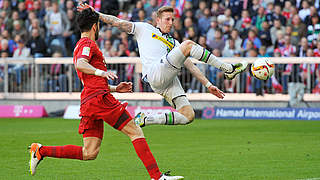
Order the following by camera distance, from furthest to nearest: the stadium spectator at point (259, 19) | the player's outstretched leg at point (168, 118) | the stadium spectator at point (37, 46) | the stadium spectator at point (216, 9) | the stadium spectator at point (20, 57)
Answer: the stadium spectator at point (37, 46) < the stadium spectator at point (20, 57) < the stadium spectator at point (216, 9) < the stadium spectator at point (259, 19) < the player's outstretched leg at point (168, 118)

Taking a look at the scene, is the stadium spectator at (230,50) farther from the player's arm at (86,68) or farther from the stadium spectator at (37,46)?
the player's arm at (86,68)

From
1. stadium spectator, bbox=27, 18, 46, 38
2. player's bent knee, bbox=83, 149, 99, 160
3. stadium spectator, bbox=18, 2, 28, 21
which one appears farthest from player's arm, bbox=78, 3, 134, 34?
stadium spectator, bbox=18, 2, 28, 21

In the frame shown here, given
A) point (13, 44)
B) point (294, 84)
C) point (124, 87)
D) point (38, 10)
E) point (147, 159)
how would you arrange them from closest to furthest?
point (147, 159)
point (124, 87)
point (294, 84)
point (13, 44)
point (38, 10)

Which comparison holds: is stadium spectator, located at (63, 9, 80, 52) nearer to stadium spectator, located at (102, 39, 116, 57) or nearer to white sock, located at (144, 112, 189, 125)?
stadium spectator, located at (102, 39, 116, 57)

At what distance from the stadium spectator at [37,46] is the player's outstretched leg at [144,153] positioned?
1733 centimetres

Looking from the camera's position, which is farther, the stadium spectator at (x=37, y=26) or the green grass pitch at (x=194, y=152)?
the stadium spectator at (x=37, y=26)

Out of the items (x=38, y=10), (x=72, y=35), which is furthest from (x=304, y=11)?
(x=38, y=10)

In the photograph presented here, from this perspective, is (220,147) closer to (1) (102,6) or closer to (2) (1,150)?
(2) (1,150)

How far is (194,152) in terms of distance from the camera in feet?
42.5

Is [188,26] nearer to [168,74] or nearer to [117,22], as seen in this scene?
[117,22]

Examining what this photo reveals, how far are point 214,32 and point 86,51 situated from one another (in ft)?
49.7

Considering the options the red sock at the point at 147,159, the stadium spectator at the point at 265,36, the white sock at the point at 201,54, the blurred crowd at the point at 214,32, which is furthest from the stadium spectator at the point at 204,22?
the red sock at the point at 147,159

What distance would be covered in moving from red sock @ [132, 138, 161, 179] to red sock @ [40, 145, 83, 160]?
2.51 feet

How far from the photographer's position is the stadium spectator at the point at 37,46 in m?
25.5
